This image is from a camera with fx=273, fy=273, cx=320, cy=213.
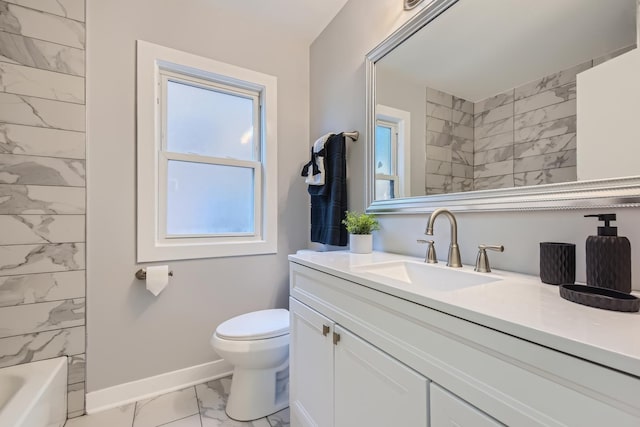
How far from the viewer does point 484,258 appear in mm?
953

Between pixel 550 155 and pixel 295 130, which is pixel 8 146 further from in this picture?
pixel 550 155

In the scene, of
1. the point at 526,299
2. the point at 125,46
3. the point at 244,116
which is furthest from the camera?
the point at 244,116

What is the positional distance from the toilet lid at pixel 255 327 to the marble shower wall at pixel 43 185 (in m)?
0.80

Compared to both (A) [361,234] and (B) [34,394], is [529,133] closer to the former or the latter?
(A) [361,234]

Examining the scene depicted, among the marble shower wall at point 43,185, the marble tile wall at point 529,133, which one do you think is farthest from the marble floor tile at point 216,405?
the marble tile wall at point 529,133

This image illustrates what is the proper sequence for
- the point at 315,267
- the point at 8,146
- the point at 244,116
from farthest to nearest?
the point at 244,116, the point at 8,146, the point at 315,267

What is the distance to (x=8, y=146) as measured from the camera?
134 cm

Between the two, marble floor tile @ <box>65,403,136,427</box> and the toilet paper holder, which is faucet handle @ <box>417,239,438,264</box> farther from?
marble floor tile @ <box>65,403,136,427</box>

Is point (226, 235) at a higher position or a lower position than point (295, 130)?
lower

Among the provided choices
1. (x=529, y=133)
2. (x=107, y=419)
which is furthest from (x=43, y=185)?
(x=529, y=133)

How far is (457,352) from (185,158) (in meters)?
1.83

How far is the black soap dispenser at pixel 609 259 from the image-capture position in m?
0.64

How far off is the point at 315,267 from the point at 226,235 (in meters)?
1.04

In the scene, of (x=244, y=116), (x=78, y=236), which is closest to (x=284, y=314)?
(x=78, y=236)
